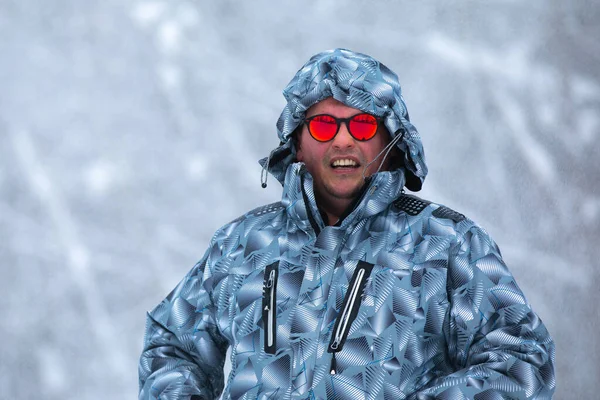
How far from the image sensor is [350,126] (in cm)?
165

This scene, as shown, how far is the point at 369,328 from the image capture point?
5.03ft

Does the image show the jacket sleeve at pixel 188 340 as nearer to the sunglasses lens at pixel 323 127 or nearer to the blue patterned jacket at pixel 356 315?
the blue patterned jacket at pixel 356 315

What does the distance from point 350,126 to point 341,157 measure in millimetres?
54

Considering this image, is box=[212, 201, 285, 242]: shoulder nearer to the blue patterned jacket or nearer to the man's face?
the blue patterned jacket

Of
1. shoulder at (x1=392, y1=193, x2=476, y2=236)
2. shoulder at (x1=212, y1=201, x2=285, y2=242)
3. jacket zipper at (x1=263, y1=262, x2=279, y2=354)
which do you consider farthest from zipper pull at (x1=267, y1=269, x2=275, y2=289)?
shoulder at (x1=392, y1=193, x2=476, y2=236)

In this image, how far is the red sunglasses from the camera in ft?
5.42

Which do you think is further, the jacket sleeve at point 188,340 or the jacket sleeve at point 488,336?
the jacket sleeve at point 188,340

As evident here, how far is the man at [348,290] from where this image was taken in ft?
4.91

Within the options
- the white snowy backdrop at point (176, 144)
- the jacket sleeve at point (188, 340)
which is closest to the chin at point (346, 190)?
the jacket sleeve at point (188, 340)

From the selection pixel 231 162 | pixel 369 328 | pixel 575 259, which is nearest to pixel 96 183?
pixel 231 162

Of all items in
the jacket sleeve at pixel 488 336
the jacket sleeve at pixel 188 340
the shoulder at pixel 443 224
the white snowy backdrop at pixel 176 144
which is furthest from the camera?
the white snowy backdrop at pixel 176 144

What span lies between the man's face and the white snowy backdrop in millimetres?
1539

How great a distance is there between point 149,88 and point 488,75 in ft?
3.65

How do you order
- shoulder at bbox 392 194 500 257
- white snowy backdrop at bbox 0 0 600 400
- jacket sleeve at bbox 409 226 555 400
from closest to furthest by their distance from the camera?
jacket sleeve at bbox 409 226 555 400 < shoulder at bbox 392 194 500 257 < white snowy backdrop at bbox 0 0 600 400
